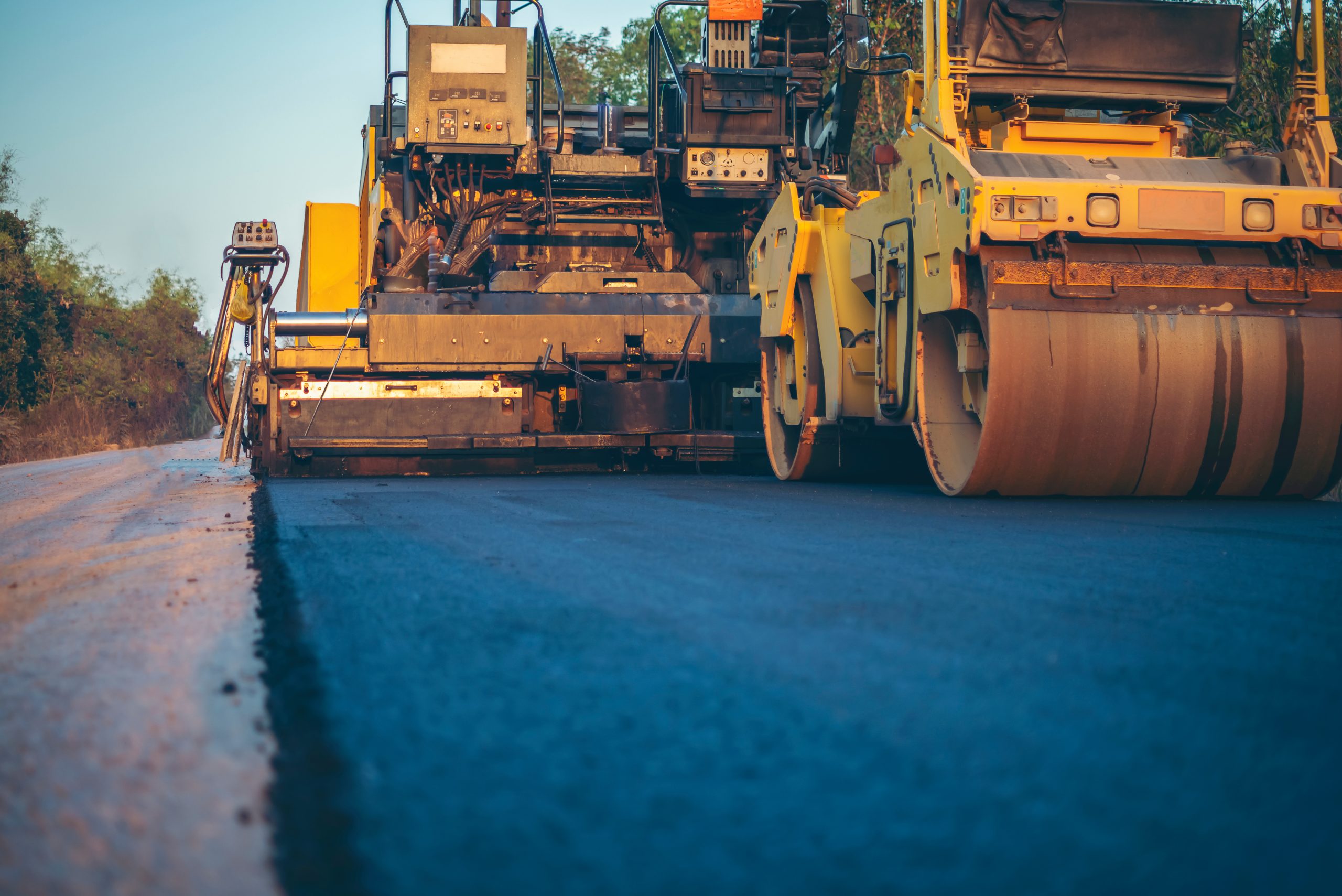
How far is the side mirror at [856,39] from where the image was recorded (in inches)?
278

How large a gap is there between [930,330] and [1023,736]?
4365 mm

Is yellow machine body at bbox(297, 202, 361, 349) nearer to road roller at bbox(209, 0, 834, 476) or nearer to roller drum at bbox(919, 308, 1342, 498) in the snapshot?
road roller at bbox(209, 0, 834, 476)

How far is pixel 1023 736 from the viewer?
1.71 m

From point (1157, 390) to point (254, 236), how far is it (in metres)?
6.97

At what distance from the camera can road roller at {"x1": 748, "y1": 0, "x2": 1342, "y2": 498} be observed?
519 centimetres

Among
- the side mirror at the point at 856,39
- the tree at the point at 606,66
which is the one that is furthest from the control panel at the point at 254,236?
the tree at the point at 606,66

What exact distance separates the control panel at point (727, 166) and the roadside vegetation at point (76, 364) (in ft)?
41.0

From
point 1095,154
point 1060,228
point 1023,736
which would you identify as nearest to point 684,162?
point 1095,154

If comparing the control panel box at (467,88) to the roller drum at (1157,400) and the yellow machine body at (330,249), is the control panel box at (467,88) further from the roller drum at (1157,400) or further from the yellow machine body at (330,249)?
the roller drum at (1157,400)

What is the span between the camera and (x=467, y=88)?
9.47 meters

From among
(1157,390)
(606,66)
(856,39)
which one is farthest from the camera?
(606,66)

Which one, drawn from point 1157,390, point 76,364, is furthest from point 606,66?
point 1157,390

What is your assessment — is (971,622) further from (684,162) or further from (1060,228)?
(684,162)

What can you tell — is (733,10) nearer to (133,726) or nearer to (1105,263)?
(1105,263)
